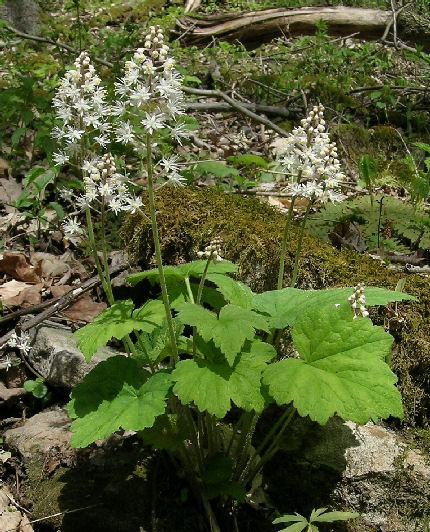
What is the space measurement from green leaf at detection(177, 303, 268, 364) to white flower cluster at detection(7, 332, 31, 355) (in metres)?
1.56

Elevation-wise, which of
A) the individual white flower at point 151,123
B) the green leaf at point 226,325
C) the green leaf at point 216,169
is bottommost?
the green leaf at point 216,169

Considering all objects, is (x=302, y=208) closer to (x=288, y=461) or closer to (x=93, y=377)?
(x=288, y=461)

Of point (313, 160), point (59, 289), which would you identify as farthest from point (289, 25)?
point (313, 160)

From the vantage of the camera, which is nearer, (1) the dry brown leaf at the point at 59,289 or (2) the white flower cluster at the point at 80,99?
(2) the white flower cluster at the point at 80,99

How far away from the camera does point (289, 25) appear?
32.4ft

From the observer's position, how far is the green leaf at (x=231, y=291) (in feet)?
7.79

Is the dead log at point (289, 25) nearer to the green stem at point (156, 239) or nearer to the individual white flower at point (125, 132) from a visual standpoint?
the individual white flower at point (125, 132)

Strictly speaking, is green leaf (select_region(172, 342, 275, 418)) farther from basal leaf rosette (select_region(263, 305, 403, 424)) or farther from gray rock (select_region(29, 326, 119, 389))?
gray rock (select_region(29, 326, 119, 389))

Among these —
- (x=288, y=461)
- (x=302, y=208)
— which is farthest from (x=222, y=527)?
(x=302, y=208)

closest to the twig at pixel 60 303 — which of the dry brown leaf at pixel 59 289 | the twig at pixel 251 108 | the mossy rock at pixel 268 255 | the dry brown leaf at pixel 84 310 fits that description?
the dry brown leaf at pixel 84 310

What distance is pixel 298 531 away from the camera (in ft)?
6.97

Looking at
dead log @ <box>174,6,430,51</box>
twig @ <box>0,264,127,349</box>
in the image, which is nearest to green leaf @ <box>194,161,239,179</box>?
twig @ <box>0,264,127,349</box>

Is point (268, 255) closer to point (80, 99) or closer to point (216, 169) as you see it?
point (216, 169)

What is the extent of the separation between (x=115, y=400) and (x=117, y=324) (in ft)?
1.06
